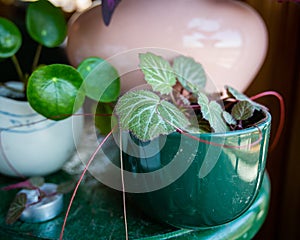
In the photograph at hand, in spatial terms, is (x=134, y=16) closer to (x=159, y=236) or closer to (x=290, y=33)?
Result: (x=159, y=236)

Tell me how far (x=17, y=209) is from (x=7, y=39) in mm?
193

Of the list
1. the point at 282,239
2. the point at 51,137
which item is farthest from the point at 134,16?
the point at 282,239

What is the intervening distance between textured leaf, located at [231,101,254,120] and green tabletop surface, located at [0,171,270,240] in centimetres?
12

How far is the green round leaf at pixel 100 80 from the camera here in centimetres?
38

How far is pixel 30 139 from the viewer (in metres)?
0.43

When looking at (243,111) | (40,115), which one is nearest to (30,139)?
(40,115)

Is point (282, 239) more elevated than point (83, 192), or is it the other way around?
point (83, 192)

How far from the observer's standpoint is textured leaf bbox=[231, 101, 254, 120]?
0.34 meters

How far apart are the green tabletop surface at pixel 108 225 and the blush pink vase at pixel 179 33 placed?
0.16 meters

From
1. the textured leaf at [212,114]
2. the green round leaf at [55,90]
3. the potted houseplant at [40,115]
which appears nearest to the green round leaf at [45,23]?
the potted houseplant at [40,115]

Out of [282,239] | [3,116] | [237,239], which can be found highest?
[3,116]

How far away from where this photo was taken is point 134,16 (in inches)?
17.5

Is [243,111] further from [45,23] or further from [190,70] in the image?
[45,23]

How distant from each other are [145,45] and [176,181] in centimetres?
19
